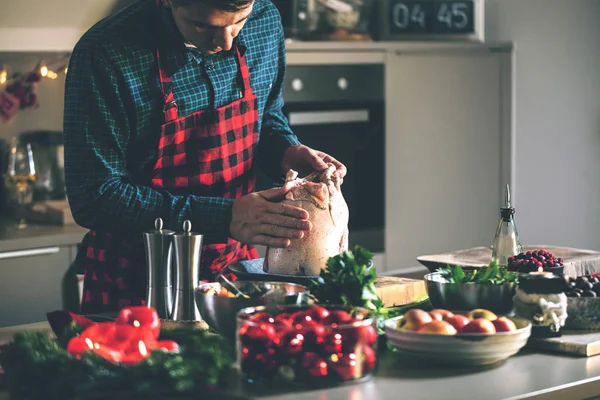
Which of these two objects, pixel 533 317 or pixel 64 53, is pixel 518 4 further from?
pixel 533 317

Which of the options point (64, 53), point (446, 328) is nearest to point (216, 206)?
point (446, 328)

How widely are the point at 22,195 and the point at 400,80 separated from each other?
1.47 meters

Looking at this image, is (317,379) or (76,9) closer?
(317,379)

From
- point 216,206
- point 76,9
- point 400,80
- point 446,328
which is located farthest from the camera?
point 400,80

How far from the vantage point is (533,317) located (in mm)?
1593

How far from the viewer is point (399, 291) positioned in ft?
6.34

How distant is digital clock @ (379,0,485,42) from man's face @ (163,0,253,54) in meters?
1.99

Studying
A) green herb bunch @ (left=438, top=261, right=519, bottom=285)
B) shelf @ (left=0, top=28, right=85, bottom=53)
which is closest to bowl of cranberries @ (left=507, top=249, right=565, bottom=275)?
green herb bunch @ (left=438, top=261, right=519, bottom=285)

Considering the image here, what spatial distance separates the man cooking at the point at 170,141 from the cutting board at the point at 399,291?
0.20 m

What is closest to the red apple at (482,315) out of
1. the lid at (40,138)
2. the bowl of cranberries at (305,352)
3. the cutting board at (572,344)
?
the cutting board at (572,344)

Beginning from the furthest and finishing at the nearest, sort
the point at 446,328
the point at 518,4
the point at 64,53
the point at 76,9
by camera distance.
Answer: the point at 518,4 < the point at 64,53 < the point at 76,9 < the point at 446,328

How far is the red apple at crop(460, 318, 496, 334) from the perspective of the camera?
1.46 m

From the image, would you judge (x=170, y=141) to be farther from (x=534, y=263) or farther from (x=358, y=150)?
(x=358, y=150)

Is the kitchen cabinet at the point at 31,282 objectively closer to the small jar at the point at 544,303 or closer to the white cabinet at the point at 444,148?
the white cabinet at the point at 444,148
